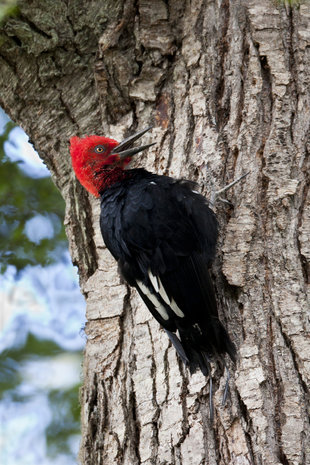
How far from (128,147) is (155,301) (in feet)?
3.58

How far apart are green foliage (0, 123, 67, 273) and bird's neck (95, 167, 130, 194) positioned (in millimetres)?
1299

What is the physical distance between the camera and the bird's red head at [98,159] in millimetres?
3348

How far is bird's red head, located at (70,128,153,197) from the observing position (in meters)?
3.35

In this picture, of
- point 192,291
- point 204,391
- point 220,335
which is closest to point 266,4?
point 192,291

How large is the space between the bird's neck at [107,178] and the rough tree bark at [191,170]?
161 mm

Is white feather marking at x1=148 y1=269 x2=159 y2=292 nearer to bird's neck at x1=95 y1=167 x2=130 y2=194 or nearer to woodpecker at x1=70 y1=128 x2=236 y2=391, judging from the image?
woodpecker at x1=70 y1=128 x2=236 y2=391

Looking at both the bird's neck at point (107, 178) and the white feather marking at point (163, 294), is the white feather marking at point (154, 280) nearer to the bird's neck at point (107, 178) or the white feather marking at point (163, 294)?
the white feather marking at point (163, 294)

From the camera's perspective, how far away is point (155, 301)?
2725 millimetres

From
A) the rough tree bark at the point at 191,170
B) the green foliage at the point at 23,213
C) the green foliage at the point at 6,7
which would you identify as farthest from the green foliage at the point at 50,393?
the green foliage at the point at 6,7

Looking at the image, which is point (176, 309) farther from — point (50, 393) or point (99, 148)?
point (50, 393)

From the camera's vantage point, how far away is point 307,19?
3148 mm

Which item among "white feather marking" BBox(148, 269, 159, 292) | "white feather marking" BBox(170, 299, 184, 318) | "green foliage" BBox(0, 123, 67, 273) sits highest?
"green foliage" BBox(0, 123, 67, 273)

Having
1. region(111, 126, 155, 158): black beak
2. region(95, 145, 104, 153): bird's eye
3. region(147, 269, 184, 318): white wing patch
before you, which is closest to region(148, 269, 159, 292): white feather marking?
region(147, 269, 184, 318): white wing patch

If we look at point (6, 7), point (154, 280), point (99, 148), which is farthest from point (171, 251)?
point (6, 7)
